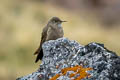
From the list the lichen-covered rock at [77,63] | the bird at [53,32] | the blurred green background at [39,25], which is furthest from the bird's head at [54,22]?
the blurred green background at [39,25]

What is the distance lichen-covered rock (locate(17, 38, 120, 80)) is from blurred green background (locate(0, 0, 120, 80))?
13.1 meters

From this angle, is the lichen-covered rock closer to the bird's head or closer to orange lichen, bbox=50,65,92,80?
orange lichen, bbox=50,65,92,80

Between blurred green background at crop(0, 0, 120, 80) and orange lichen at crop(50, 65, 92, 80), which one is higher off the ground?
orange lichen at crop(50, 65, 92, 80)

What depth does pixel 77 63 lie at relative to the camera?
845 cm

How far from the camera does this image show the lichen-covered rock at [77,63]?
8066 mm

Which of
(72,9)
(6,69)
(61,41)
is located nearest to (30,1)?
(72,9)

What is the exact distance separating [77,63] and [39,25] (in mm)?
22587

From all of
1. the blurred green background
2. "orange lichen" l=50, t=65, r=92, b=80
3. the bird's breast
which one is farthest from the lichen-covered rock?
the blurred green background

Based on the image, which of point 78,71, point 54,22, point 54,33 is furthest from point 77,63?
point 54,22

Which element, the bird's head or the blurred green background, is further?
the blurred green background

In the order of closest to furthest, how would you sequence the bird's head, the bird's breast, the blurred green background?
the bird's breast, the bird's head, the blurred green background

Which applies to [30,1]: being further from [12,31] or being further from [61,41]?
[61,41]

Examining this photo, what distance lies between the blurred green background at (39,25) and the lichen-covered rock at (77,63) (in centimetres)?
1308

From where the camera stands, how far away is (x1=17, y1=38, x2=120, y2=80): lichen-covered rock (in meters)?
8.07
